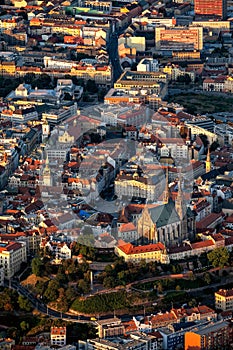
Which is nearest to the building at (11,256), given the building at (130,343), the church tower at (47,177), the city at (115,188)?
the city at (115,188)

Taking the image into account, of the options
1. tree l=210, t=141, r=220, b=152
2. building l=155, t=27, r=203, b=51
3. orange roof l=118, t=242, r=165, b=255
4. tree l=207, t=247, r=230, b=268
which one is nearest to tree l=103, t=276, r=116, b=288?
orange roof l=118, t=242, r=165, b=255

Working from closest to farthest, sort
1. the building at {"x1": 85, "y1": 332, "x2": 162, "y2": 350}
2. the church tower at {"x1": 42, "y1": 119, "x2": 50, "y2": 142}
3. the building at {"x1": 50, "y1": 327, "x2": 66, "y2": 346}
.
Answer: the building at {"x1": 85, "y1": 332, "x2": 162, "y2": 350} → the building at {"x1": 50, "y1": 327, "x2": 66, "y2": 346} → the church tower at {"x1": 42, "y1": 119, "x2": 50, "y2": 142}

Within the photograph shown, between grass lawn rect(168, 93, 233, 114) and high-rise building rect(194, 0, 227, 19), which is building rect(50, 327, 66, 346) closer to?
grass lawn rect(168, 93, 233, 114)

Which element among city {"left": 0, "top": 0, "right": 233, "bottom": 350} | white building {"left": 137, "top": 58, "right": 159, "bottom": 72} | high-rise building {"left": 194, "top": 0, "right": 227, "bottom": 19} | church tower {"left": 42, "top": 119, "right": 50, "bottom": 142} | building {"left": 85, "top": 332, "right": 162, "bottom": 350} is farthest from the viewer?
high-rise building {"left": 194, "top": 0, "right": 227, "bottom": 19}

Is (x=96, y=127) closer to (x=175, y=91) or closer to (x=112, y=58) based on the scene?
(x=175, y=91)

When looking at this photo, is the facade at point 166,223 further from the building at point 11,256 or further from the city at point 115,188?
the building at point 11,256

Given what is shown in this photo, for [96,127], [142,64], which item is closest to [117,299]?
[96,127]

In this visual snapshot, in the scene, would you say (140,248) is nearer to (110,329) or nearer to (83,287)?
(83,287)
